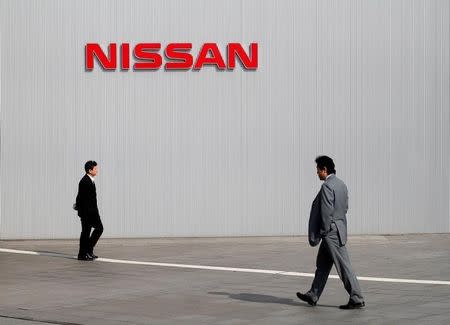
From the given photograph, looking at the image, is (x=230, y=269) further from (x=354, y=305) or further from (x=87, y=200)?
(x=354, y=305)

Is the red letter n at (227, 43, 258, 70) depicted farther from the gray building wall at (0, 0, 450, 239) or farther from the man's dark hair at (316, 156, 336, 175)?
the man's dark hair at (316, 156, 336, 175)

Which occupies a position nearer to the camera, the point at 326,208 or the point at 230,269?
the point at 326,208

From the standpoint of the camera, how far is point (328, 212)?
12609mm

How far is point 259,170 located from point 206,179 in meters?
1.18

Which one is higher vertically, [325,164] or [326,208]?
[325,164]

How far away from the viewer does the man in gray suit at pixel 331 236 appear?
12586 mm

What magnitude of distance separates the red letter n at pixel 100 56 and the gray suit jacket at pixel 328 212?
37.2 feet

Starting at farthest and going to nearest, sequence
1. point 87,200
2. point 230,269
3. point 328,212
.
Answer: point 87,200 → point 230,269 → point 328,212

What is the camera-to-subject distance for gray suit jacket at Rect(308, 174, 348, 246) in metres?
12.6

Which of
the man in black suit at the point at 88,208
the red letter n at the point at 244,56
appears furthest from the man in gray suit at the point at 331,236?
the red letter n at the point at 244,56

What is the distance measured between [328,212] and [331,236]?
295 millimetres

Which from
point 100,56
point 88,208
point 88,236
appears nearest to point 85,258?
point 88,236

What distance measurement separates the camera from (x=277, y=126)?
76.1 feet

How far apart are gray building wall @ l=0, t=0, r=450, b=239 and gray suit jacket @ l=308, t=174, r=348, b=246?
10.4 meters
